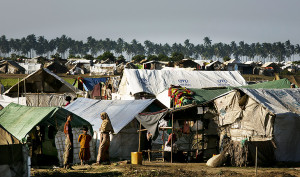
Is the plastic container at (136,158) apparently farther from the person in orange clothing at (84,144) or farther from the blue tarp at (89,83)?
the blue tarp at (89,83)

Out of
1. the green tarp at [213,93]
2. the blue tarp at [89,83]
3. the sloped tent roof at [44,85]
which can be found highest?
the blue tarp at [89,83]

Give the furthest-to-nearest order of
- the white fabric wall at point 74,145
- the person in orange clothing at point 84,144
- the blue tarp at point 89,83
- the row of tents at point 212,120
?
the blue tarp at point 89,83 < the white fabric wall at point 74,145 < the row of tents at point 212,120 < the person in orange clothing at point 84,144

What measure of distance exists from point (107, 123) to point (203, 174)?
4009 millimetres

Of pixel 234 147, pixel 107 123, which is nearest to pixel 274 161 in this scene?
pixel 234 147

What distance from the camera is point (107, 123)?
16047 mm

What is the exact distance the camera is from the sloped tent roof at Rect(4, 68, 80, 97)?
29.8 m

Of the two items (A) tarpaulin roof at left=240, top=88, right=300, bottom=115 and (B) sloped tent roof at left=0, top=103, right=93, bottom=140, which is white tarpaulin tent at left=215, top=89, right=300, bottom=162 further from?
(B) sloped tent roof at left=0, top=103, right=93, bottom=140

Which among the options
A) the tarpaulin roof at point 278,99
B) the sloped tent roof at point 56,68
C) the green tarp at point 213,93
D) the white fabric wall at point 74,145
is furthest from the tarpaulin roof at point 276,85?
the sloped tent roof at point 56,68

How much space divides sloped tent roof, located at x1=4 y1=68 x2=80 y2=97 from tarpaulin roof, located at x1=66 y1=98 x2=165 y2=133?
19.3ft

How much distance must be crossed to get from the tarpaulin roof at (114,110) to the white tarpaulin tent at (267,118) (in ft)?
12.7

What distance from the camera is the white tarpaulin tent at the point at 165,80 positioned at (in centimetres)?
3259

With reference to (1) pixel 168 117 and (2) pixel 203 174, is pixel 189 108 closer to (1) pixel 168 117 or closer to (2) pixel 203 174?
(1) pixel 168 117

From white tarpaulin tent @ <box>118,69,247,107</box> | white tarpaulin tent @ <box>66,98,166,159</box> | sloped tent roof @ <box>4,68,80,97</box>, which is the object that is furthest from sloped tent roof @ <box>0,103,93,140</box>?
white tarpaulin tent @ <box>118,69,247,107</box>

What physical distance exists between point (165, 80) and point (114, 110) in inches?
512
